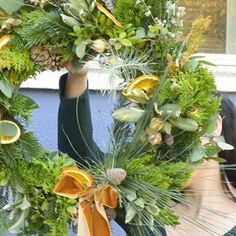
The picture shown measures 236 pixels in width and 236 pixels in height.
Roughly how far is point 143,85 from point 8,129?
26cm

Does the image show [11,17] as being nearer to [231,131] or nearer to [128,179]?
[128,179]

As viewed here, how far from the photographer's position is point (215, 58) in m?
2.62

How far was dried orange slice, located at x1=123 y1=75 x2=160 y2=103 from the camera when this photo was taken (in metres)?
1.30

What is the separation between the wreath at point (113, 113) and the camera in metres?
1.28

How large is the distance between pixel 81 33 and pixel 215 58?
1389 millimetres

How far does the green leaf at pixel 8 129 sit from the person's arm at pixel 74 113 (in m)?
0.32

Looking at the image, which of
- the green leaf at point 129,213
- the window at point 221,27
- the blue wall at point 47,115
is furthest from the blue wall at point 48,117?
the green leaf at point 129,213

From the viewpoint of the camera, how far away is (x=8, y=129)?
1293 mm

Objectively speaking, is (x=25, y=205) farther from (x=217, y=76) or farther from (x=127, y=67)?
(x=217, y=76)

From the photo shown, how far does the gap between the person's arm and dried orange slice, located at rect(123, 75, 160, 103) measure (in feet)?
1.07

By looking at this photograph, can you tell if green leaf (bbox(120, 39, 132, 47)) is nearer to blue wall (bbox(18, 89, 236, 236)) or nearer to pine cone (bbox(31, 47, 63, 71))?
pine cone (bbox(31, 47, 63, 71))

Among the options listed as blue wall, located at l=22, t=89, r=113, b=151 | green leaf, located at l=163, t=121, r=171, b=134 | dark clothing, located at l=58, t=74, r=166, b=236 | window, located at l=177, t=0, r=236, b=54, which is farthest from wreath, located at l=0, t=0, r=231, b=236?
window, located at l=177, t=0, r=236, b=54

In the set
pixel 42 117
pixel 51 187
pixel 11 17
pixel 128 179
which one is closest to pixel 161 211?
pixel 128 179

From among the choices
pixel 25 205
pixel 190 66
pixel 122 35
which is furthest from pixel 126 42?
pixel 25 205
